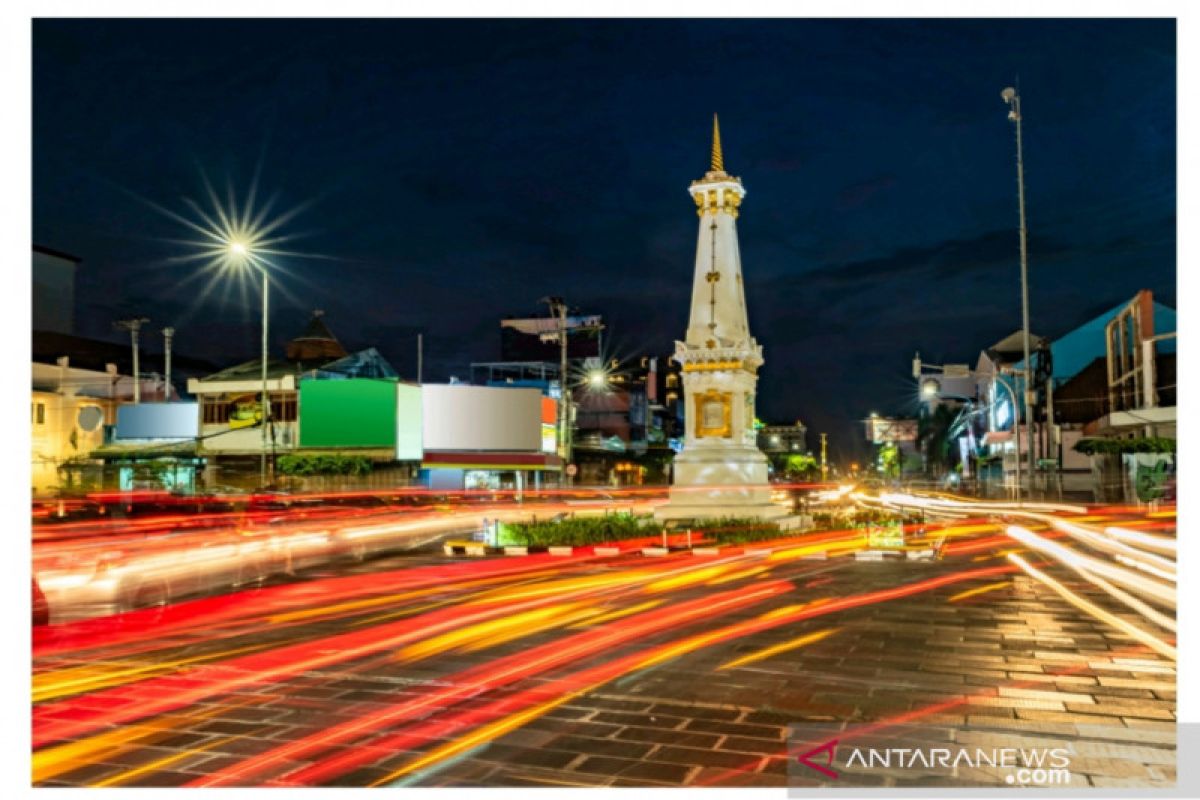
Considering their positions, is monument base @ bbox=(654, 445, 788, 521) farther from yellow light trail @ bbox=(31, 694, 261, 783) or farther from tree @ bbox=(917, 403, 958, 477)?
tree @ bbox=(917, 403, 958, 477)

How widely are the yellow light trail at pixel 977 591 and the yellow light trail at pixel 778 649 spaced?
3464 millimetres

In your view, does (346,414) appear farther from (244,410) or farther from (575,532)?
(575,532)

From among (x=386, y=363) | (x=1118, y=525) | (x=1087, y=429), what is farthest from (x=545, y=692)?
(x=386, y=363)

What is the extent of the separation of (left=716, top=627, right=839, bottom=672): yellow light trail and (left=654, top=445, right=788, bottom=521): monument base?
1571 centimetres

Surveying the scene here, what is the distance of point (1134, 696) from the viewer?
7641 millimetres

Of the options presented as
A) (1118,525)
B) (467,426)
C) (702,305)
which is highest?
(702,305)

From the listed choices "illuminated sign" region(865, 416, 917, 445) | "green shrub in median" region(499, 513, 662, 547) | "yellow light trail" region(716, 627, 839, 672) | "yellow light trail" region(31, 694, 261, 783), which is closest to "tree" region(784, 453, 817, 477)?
"illuminated sign" region(865, 416, 917, 445)

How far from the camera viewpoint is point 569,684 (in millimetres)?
8281

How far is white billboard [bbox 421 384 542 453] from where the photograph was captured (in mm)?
50250

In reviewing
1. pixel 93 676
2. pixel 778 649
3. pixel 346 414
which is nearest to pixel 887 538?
pixel 778 649

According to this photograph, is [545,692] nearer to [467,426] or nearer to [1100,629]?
[1100,629]

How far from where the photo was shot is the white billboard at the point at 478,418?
50250mm

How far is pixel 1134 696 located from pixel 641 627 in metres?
5.28

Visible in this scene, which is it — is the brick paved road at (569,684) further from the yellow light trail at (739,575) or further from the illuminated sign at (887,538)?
the illuminated sign at (887,538)
